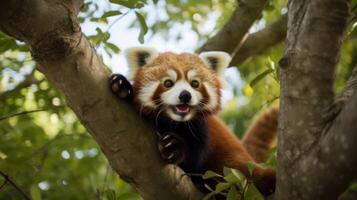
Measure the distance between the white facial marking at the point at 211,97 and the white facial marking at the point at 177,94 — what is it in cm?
17

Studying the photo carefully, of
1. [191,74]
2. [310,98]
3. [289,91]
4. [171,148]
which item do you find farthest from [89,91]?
[191,74]

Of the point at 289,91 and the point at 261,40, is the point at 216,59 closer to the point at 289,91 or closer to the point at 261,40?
the point at 261,40

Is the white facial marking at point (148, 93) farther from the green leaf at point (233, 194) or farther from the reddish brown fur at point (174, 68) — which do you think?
the green leaf at point (233, 194)

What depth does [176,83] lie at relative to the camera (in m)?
3.56

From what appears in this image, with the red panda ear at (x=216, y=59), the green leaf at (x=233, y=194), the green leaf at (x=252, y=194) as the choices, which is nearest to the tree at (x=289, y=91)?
the green leaf at (x=252, y=194)

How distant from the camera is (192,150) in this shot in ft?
11.7

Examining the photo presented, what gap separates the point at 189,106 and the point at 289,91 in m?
1.24

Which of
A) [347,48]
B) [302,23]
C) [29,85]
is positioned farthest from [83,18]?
[347,48]

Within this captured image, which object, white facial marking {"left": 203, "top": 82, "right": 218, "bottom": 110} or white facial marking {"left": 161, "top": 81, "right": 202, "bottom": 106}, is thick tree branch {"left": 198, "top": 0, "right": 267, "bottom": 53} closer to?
white facial marking {"left": 203, "top": 82, "right": 218, "bottom": 110}

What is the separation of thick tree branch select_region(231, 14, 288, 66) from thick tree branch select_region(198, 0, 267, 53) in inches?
11.8

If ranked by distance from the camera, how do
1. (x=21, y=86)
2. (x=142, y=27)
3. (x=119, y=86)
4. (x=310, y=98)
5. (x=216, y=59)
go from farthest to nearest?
(x=21, y=86), (x=216, y=59), (x=142, y=27), (x=119, y=86), (x=310, y=98)

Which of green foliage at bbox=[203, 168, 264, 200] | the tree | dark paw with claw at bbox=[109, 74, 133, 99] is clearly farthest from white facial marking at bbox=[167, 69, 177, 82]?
green foliage at bbox=[203, 168, 264, 200]

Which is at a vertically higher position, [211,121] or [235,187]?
[235,187]

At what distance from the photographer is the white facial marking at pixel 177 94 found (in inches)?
135
